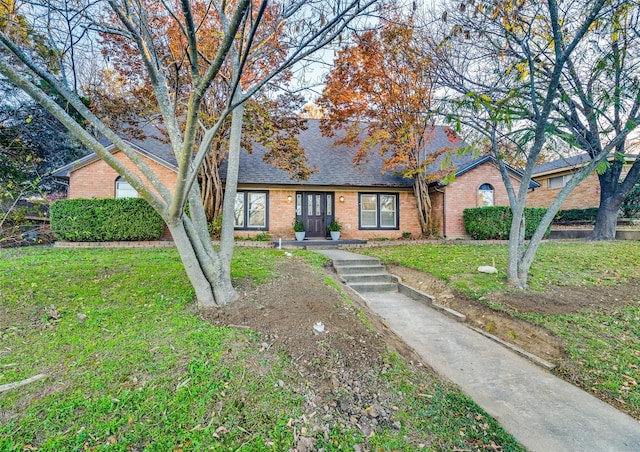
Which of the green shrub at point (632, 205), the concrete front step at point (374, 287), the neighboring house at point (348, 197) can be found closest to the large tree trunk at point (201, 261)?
the concrete front step at point (374, 287)

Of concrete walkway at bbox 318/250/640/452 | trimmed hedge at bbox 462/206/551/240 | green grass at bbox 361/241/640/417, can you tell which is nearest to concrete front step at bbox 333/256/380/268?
green grass at bbox 361/241/640/417

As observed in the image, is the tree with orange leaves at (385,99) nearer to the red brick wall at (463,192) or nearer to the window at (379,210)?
the red brick wall at (463,192)

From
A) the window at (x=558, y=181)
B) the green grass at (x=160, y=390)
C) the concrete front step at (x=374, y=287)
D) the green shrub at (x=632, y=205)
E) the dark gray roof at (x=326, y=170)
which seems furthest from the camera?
the window at (x=558, y=181)

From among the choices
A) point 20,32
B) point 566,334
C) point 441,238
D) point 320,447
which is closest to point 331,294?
point 320,447

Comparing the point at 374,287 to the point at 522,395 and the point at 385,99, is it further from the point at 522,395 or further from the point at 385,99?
the point at 385,99

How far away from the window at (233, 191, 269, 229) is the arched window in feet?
32.4

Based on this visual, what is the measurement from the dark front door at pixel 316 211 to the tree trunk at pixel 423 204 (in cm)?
393

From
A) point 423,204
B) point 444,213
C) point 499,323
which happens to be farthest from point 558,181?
point 499,323

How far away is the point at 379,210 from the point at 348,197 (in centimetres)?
169

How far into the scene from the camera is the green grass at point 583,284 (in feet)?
11.6

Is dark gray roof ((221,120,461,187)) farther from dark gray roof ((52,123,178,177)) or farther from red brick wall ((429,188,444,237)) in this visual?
dark gray roof ((52,123,178,177))

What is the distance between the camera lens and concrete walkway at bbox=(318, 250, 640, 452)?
2.59m

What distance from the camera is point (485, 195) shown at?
13.6 meters

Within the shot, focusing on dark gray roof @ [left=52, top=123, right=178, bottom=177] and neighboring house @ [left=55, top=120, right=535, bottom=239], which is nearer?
dark gray roof @ [left=52, top=123, right=178, bottom=177]
